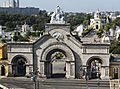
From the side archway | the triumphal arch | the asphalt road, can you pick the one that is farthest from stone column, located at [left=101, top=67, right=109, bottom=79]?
the side archway

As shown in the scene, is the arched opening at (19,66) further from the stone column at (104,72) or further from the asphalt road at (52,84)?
the stone column at (104,72)

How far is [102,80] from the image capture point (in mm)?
49906

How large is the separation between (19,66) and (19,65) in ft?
0.31

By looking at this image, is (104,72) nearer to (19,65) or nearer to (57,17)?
(57,17)

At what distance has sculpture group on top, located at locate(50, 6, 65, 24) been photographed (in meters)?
51.3

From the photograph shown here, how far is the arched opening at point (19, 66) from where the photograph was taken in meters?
52.0

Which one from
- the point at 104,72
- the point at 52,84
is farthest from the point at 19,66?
the point at 104,72

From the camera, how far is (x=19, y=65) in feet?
175

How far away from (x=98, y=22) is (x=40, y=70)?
6011 centimetres

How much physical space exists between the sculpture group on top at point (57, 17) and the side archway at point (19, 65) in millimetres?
4400

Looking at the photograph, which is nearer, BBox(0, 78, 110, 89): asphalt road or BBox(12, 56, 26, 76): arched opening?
BBox(0, 78, 110, 89): asphalt road

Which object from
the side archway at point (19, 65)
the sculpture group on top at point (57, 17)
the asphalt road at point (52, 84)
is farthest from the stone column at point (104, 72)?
the side archway at point (19, 65)

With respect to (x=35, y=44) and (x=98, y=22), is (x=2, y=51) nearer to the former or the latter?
(x=35, y=44)

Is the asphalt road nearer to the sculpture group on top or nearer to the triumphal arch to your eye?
the triumphal arch
